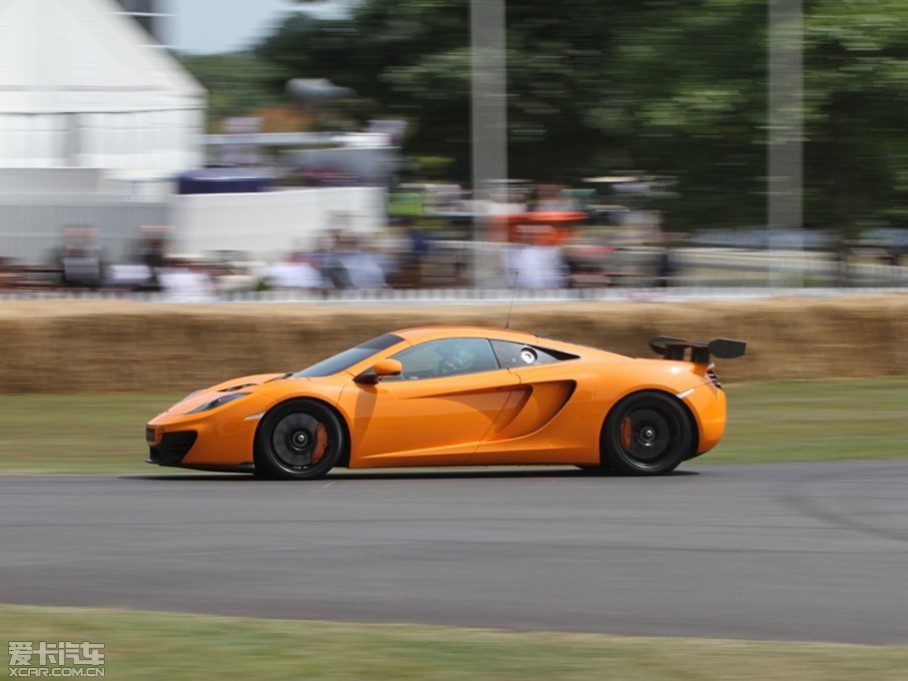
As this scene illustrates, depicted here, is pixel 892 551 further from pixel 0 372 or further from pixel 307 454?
Result: pixel 0 372

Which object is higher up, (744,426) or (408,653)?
(408,653)

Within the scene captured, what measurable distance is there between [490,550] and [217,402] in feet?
10.3

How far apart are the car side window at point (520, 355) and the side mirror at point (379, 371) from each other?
0.67m

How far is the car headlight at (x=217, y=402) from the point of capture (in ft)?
30.3

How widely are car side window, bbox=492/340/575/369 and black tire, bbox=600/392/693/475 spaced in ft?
1.81

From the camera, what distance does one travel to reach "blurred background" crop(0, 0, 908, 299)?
17359mm

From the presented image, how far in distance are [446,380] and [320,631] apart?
4387 mm

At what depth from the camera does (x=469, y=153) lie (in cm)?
2875

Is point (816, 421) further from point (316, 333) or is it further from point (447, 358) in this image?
point (316, 333)

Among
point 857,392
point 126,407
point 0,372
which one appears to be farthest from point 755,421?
point 0,372

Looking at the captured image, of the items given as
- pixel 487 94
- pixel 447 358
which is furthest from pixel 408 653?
pixel 487 94

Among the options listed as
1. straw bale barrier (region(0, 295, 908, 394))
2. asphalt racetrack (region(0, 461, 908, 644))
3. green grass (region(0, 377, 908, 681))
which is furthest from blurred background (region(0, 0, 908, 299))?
green grass (region(0, 377, 908, 681))

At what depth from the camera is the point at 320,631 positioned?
510 centimetres

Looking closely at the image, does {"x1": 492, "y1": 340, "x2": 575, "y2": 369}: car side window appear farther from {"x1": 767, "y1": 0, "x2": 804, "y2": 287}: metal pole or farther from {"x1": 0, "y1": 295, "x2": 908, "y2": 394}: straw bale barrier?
Answer: {"x1": 767, "y1": 0, "x2": 804, "y2": 287}: metal pole
